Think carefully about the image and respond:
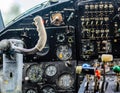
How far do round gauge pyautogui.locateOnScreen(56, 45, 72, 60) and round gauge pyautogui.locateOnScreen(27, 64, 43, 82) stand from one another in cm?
47

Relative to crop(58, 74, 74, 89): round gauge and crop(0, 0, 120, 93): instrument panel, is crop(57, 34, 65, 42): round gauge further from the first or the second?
crop(58, 74, 74, 89): round gauge

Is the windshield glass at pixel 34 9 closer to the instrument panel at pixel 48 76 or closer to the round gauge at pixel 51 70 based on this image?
the instrument panel at pixel 48 76

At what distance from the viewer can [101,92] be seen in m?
6.34

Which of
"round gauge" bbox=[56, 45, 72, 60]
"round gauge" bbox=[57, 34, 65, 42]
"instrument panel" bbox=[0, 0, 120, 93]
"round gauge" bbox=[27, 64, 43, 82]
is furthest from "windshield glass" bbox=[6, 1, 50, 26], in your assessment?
"round gauge" bbox=[27, 64, 43, 82]

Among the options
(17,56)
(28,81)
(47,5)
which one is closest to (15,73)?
(17,56)

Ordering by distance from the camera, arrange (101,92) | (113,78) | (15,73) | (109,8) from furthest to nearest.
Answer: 1. (109,8)
2. (15,73)
3. (113,78)
4. (101,92)

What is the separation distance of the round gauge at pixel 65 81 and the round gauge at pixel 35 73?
1.33ft

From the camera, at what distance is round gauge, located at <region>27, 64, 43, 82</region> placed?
30.2 feet

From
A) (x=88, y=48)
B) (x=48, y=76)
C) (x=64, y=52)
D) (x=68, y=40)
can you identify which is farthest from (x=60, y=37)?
(x=48, y=76)

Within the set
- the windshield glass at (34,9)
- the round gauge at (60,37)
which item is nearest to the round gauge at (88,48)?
the round gauge at (60,37)

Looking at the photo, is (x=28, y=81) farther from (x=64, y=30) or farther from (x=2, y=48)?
(x=2, y=48)

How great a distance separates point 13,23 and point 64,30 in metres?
1.03

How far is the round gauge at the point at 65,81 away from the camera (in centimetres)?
907

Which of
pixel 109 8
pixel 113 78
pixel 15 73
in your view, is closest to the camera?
pixel 113 78
